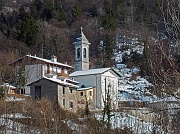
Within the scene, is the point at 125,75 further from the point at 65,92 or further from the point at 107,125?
the point at 107,125

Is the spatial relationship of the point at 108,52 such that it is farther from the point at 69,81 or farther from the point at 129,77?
the point at 69,81

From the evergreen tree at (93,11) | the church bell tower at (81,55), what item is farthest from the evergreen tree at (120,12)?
the church bell tower at (81,55)

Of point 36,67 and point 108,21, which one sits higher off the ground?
point 108,21

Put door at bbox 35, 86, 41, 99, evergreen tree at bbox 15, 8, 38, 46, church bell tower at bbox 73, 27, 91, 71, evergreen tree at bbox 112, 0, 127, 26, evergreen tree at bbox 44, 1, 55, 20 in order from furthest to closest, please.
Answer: evergreen tree at bbox 44, 1, 55, 20 < evergreen tree at bbox 112, 0, 127, 26 < evergreen tree at bbox 15, 8, 38, 46 < church bell tower at bbox 73, 27, 91, 71 < door at bbox 35, 86, 41, 99

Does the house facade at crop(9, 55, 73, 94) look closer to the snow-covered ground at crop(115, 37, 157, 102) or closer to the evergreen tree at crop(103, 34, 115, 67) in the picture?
the snow-covered ground at crop(115, 37, 157, 102)

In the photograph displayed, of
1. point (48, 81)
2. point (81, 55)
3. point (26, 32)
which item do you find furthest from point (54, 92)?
point (26, 32)

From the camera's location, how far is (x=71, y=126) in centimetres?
2052

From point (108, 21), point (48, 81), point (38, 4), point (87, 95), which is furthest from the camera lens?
point (38, 4)

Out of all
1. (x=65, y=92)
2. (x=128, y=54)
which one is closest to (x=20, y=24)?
(x=128, y=54)

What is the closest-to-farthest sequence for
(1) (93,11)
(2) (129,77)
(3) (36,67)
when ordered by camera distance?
(3) (36,67)
(2) (129,77)
(1) (93,11)

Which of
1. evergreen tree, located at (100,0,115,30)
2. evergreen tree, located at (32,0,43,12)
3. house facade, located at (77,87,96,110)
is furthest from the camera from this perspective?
evergreen tree, located at (32,0,43,12)

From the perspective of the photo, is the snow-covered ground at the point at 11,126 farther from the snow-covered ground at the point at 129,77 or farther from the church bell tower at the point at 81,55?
the church bell tower at the point at 81,55

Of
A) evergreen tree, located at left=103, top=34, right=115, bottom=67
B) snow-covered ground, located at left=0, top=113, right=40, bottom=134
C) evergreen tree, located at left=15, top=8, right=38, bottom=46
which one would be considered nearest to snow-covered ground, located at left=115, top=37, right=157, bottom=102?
evergreen tree, located at left=103, top=34, right=115, bottom=67

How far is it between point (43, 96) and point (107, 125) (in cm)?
1533
